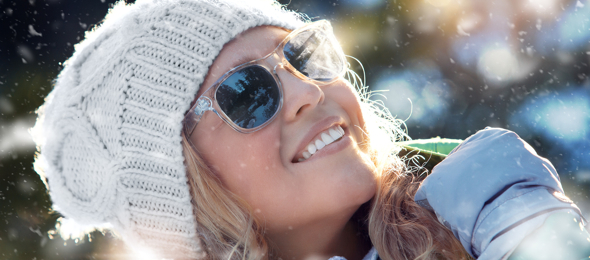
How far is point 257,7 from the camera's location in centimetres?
181

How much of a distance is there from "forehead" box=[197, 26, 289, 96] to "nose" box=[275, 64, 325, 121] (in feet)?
0.39

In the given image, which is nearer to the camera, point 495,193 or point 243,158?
point 495,193

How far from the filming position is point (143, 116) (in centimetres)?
162

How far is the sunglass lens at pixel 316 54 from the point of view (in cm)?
170

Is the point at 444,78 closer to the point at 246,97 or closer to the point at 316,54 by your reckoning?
the point at 316,54

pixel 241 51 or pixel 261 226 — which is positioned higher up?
pixel 241 51

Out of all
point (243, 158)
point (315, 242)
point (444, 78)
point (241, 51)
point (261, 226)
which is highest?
point (241, 51)

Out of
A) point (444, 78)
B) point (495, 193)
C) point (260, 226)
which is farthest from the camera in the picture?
point (444, 78)

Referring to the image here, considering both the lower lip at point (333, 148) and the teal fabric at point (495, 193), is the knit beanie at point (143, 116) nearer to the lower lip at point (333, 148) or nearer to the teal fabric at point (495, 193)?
the lower lip at point (333, 148)

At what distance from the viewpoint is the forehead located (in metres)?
1.61

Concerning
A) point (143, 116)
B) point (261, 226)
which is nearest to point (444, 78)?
point (261, 226)

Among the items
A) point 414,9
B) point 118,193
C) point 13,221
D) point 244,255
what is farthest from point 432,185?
point 13,221

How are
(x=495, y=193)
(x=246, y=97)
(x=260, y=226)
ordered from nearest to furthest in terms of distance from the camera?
(x=495, y=193) → (x=246, y=97) → (x=260, y=226)

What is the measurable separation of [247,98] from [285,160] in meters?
0.29
